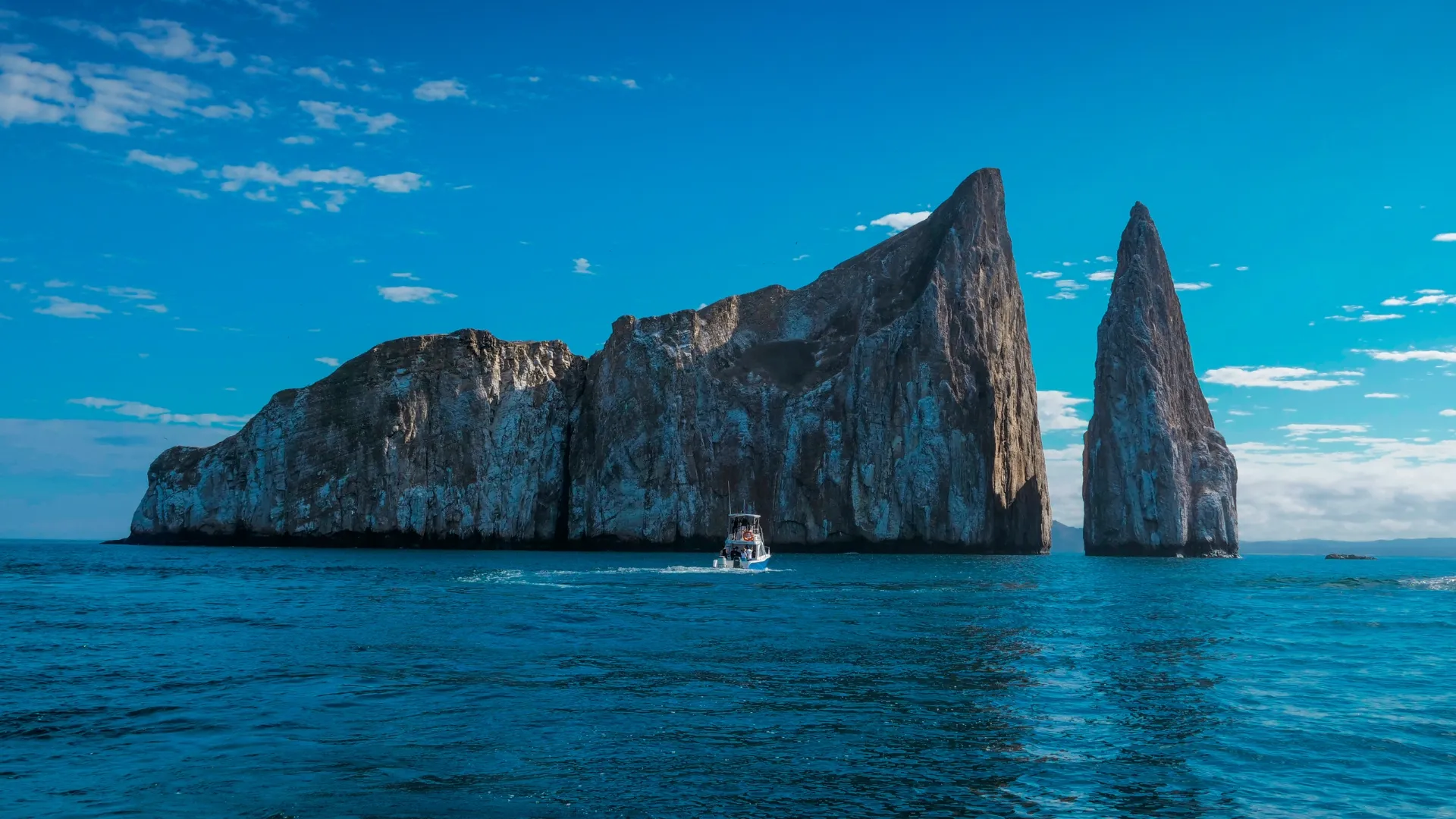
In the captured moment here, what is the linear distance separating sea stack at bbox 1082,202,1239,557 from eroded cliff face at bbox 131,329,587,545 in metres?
57.8

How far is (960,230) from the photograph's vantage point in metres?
110

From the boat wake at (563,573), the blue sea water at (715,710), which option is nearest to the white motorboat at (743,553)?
the boat wake at (563,573)

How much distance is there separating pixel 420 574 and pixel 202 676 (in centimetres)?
3825

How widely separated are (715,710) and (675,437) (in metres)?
90.2

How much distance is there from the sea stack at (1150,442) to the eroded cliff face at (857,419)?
284 inches

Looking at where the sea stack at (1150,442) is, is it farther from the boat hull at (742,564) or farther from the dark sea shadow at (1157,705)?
the dark sea shadow at (1157,705)

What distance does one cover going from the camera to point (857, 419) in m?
106

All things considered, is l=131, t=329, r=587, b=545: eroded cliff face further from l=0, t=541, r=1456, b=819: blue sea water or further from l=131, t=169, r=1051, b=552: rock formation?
l=0, t=541, r=1456, b=819: blue sea water

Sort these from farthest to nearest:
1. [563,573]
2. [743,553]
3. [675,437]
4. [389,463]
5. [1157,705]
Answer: [389,463] < [675,437] < [743,553] < [563,573] < [1157,705]

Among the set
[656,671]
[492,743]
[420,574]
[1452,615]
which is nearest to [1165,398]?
[1452,615]

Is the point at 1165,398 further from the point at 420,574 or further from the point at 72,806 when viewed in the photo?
the point at 72,806

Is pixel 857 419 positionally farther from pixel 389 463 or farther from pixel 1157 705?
pixel 1157 705

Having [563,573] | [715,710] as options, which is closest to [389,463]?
[563,573]

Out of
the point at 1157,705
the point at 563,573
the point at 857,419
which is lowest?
the point at 1157,705
